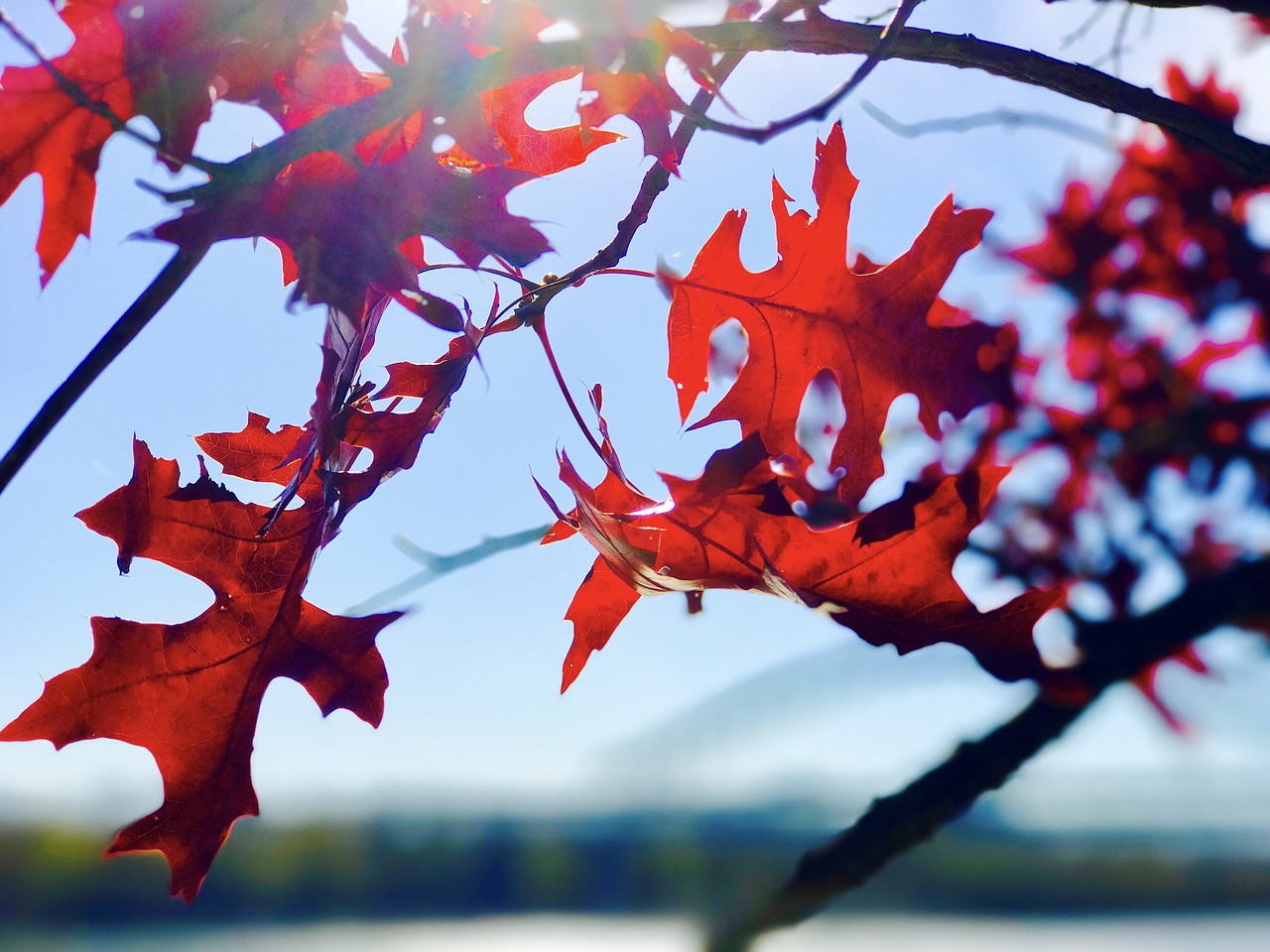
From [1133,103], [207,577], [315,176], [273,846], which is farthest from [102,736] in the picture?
[273,846]

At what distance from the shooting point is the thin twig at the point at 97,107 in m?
0.30

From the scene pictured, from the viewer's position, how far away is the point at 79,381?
12.0 inches

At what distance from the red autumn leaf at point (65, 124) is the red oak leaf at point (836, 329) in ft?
1.14

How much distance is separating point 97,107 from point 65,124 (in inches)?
7.1

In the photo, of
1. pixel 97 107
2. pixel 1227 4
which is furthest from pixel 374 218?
pixel 1227 4

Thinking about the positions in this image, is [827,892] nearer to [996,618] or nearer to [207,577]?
[996,618]

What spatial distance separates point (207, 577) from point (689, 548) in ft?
1.03

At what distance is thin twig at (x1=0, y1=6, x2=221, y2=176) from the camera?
0.99 ft

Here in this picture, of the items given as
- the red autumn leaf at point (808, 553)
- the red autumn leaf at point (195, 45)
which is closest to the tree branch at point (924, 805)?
the red autumn leaf at point (808, 553)

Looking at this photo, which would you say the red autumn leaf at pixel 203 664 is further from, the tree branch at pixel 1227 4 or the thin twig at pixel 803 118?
the tree branch at pixel 1227 4

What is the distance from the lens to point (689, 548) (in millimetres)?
444

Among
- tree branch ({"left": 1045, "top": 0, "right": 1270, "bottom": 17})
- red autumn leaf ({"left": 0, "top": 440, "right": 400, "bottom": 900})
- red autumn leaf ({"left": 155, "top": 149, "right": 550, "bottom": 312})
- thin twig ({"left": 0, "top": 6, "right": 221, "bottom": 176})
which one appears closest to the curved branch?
tree branch ({"left": 1045, "top": 0, "right": 1270, "bottom": 17})

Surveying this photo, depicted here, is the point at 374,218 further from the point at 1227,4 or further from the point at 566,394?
the point at 1227,4

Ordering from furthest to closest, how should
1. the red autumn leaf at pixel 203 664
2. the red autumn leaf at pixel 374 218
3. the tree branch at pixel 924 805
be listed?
the red autumn leaf at pixel 203 664, the red autumn leaf at pixel 374 218, the tree branch at pixel 924 805
